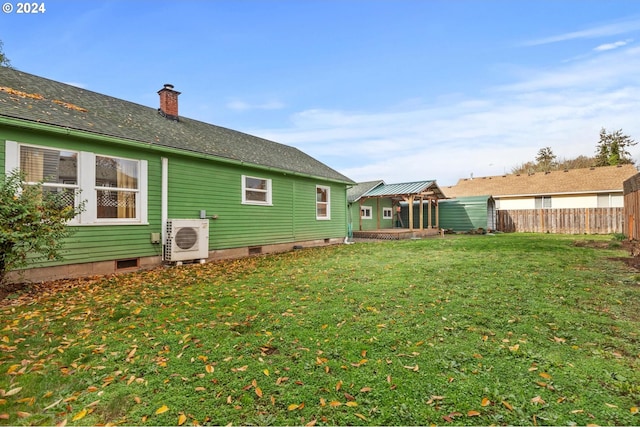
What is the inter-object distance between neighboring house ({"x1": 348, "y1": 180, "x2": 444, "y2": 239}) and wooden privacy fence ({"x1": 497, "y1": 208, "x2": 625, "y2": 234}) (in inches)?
208

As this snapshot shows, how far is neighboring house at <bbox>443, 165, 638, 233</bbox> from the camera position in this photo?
18000 millimetres

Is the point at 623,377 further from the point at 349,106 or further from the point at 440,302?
the point at 349,106

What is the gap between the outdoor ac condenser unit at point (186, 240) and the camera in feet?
25.0

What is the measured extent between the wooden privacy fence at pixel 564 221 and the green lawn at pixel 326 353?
16230mm

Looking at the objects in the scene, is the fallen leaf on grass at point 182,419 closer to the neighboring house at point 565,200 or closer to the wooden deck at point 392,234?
the wooden deck at point 392,234

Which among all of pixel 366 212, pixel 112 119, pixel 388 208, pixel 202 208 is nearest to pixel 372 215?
pixel 366 212

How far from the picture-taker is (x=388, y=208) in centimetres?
2136

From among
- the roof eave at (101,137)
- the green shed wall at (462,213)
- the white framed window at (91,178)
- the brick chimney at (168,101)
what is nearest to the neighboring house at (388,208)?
the green shed wall at (462,213)

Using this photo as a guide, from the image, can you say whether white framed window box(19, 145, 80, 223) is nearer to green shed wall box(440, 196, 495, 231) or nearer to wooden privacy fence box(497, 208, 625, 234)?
green shed wall box(440, 196, 495, 231)

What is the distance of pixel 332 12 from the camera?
921cm

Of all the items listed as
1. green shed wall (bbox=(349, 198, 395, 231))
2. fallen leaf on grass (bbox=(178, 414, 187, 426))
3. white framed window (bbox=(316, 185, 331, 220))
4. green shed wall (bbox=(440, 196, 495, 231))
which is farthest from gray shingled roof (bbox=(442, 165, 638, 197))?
fallen leaf on grass (bbox=(178, 414, 187, 426))

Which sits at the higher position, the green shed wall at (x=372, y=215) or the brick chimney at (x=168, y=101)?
the brick chimney at (x=168, y=101)

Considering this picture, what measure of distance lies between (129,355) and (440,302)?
13.5 ft

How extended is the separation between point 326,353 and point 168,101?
10.6m
